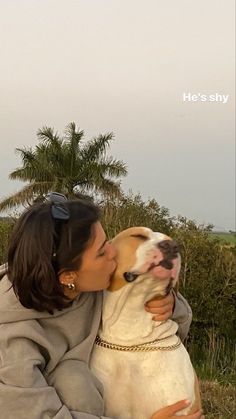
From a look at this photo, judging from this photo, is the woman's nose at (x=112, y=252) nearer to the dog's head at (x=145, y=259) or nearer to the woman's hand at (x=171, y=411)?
the dog's head at (x=145, y=259)

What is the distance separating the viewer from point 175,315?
3.01 metres

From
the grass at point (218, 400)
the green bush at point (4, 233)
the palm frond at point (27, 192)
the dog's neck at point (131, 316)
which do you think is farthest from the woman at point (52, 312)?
the palm frond at point (27, 192)

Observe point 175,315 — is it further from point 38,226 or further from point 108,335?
point 38,226

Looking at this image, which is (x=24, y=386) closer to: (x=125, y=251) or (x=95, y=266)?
(x=95, y=266)

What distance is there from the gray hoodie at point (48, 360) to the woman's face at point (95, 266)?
14 cm

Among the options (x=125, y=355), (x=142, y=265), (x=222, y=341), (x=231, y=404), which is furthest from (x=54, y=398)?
(x=222, y=341)

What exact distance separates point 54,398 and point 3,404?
193 millimetres

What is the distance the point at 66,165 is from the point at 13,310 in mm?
24714

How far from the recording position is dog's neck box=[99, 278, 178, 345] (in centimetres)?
281

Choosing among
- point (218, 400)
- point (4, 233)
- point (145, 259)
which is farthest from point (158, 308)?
point (4, 233)

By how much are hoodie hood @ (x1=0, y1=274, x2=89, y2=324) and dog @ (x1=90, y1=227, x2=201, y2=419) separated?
22cm

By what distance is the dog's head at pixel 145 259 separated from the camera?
275 centimetres

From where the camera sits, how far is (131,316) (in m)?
2.84

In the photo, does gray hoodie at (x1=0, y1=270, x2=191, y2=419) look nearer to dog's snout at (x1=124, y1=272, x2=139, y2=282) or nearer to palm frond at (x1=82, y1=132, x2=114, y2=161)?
dog's snout at (x1=124, y1=272, x2=139, y2=282)
